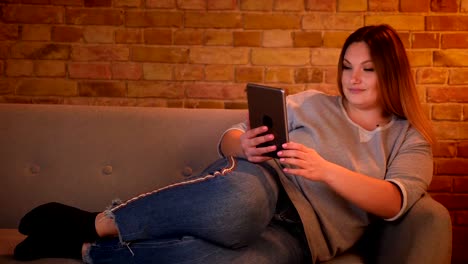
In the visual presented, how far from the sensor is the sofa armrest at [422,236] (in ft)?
4.68

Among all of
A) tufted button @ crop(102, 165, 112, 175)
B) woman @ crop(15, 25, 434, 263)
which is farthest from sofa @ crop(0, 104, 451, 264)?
woman @ crop(15, 25, 434, 263)

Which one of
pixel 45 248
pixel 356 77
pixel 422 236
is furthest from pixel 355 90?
pixel 45 248

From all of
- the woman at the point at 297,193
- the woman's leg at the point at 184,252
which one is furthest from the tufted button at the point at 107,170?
the woman's leg at the point at 184,252

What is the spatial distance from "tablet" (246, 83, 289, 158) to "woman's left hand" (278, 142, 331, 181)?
31 millimetres

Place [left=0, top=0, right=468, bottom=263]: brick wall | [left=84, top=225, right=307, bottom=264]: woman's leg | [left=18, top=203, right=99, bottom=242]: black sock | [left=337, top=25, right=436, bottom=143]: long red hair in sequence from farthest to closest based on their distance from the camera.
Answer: [left=0, top=0, right=468, bottom=263]: brick wall
[left=337, top=25, right=436, bottom=143]: long red hair
[left=18, top=203, right=99, bottom=242]: black sock
[left=84, top=225, right=307, bottom=264]: woman's leg

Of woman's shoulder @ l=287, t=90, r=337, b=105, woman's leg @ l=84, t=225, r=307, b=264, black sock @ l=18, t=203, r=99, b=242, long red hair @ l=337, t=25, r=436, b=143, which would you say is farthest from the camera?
woman's shoulder @ l=287, t=90, r=337, b=105

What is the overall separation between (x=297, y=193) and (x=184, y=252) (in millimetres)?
410

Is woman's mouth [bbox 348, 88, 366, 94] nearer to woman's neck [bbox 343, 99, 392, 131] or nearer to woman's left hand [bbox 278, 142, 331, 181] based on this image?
woman's neck [bbox 343, 99, 392, 131]

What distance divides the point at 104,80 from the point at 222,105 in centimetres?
51

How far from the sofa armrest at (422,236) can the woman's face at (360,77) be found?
341 millimetres

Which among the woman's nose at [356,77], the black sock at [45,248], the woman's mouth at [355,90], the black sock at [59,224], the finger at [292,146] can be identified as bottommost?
the black sock at [45,248]

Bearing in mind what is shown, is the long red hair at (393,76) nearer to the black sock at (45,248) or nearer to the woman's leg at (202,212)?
the woman's leg at (202,212)

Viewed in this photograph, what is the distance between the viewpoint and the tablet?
147 cm

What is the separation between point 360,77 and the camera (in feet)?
5.67
